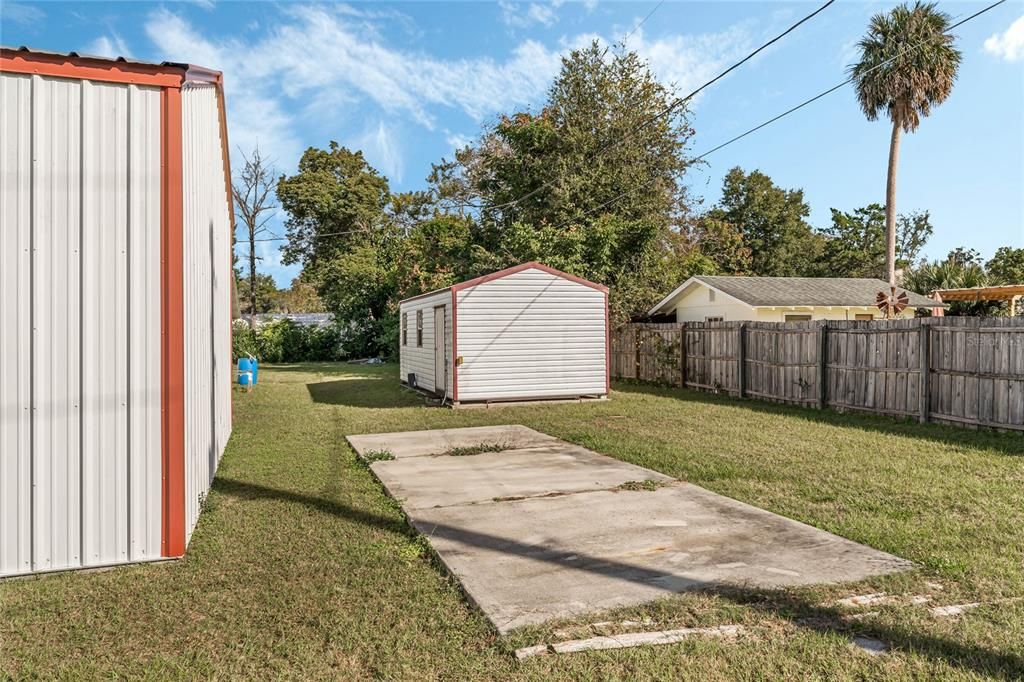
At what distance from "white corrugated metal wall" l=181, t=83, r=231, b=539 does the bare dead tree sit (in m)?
27.7

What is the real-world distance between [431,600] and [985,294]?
25044mm

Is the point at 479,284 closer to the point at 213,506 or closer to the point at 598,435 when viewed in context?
the point at 598,435

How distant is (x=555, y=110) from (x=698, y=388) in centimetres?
1450

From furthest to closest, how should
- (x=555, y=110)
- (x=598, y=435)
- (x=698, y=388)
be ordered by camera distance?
(x=555, y=110) < (x=698, y=388) < (x=598, y=435)

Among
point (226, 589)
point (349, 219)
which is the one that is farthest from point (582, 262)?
point (349, 219)

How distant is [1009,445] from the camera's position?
7785 mm

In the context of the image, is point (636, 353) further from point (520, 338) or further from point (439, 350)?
point (439, 350)

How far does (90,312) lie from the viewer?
12.8 ft

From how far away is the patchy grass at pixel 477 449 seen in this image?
26.1 feet

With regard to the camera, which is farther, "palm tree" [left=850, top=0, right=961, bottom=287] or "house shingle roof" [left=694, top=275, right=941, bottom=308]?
"palm tree" [left=850, top=0, right=961, bottom=287]

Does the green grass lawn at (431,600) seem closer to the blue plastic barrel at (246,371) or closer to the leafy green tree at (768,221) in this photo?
the blue plastic barrel at (246,371)

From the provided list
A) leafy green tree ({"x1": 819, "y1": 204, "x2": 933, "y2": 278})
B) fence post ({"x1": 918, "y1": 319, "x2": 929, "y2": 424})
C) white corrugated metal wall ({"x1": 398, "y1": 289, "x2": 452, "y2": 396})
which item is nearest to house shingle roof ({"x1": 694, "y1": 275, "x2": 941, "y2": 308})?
fence post ({"x1": 918, "y1": 319, "x2": 929, "y2": 424})

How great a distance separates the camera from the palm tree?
23.0 m

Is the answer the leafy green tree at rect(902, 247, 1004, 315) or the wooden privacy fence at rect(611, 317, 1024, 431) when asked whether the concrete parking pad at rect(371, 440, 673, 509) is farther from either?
the leafy green tree at rect(902, 247, 1004, 315)
